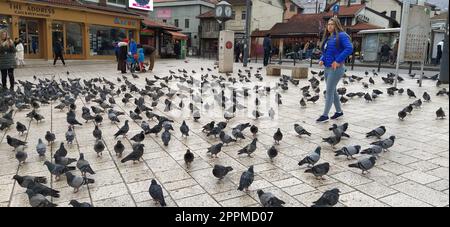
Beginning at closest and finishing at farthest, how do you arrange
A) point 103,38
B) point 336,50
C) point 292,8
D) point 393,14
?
point 336,50, point 103,38, point 393,14, point 292,8

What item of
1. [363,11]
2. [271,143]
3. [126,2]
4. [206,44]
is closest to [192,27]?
[206,44]

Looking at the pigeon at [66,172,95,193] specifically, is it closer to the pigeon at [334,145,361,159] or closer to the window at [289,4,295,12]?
the pigeon at [334,145,361,159]

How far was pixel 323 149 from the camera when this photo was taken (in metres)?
5.60

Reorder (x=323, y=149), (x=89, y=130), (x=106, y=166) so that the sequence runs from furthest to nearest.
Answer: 1. (x=89, y=130)
2. (x=323, y=149)
3. (x=106, y=166)

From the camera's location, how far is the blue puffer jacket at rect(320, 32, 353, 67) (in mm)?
6508

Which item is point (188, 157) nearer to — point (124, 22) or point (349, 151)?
point (349, 151)

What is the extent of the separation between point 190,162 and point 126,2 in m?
31.1

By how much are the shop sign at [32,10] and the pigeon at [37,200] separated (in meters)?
22.8

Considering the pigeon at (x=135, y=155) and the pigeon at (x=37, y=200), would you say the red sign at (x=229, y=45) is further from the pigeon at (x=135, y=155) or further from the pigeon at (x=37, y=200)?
the pigeon at (x=37, y=200)

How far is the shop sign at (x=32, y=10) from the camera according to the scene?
22406 mm

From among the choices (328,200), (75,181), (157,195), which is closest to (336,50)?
(328,200)

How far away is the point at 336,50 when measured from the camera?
6707mm

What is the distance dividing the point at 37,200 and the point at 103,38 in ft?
91.9

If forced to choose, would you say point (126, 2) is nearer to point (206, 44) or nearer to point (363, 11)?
point (206, 44)
